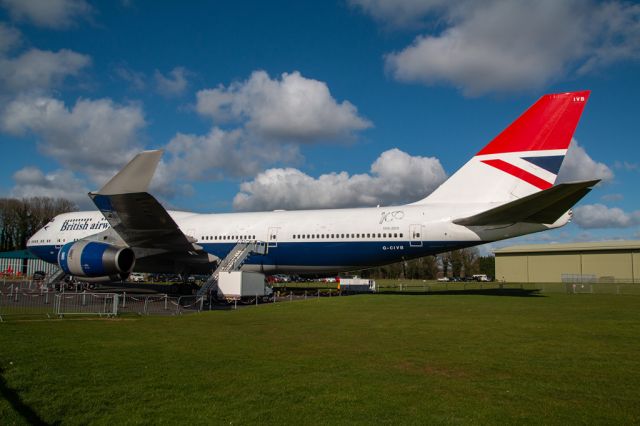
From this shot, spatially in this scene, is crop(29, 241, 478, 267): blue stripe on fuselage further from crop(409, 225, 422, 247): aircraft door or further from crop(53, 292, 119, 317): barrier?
crop(53, 292, 119, 317): barrier

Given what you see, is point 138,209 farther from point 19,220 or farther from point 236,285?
point 19,220

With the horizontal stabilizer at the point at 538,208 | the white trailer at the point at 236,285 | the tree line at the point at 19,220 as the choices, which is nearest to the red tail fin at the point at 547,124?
the horizontal stabilizer at the point at 538,208

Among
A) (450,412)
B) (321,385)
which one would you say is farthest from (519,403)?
(321,385)

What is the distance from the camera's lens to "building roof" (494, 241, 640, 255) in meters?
50.0

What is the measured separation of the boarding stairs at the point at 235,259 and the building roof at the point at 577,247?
4408 cm

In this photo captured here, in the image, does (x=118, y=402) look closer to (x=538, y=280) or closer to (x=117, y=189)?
(x=117, y=189)

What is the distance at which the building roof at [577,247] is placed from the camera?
50000 millimetres

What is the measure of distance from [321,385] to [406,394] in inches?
39.6

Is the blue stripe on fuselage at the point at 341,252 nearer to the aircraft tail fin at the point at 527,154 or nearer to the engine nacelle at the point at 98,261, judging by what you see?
the aircraft tail fin at the point at 527,154

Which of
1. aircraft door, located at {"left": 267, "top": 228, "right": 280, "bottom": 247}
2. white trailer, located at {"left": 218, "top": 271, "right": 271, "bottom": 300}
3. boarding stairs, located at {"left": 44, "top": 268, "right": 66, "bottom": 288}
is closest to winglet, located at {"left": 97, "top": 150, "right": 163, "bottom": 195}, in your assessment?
white trailer, located at {"left": 218, "top": 271, "right": 271, "bottom": 300}

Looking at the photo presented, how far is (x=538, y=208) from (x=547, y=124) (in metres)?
3.88

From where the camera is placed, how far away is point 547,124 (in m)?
17.7

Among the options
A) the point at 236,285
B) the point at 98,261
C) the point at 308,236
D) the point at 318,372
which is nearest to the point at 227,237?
the point at 308,236

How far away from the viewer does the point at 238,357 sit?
728cm
